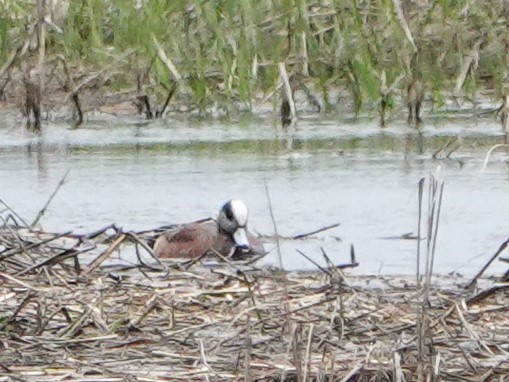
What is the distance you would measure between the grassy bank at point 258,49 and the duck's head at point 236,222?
460 cm

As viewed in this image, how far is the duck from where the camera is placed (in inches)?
326

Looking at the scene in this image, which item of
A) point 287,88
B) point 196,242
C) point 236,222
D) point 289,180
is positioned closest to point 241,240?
point 236,222

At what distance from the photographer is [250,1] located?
13.9m

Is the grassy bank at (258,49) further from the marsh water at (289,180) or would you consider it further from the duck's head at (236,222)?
the duck's head at (236,222)

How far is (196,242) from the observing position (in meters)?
8.52

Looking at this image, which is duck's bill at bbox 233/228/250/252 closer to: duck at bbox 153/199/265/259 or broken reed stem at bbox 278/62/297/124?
duck at bbox 153/199/265/259

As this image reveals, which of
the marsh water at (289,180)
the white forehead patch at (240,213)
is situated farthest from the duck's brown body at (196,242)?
the marsh water at (289,180)

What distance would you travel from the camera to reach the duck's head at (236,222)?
8422mm

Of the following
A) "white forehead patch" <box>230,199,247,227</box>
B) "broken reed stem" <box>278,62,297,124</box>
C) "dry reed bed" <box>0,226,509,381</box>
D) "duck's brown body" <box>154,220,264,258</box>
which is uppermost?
"broken reed stem" <box>278,62,297,124</box>

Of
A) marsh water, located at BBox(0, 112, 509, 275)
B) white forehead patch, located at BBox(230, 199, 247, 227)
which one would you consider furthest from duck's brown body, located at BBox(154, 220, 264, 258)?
marsh water, located at BBox(0, 112, 509, 275)

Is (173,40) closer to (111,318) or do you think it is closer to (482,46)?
(482,46)

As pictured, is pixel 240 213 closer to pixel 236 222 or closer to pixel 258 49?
pixel 236 222

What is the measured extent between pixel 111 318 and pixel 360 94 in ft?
27.2

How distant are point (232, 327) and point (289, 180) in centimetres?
495
